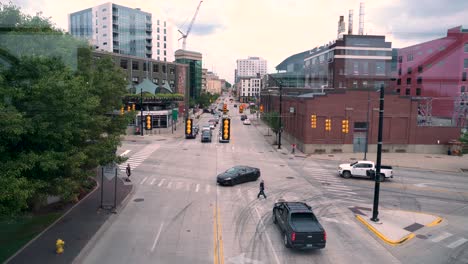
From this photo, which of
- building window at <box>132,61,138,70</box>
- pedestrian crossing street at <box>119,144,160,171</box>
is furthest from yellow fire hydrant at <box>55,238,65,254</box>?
building window at <box>132,61,138,70</box>

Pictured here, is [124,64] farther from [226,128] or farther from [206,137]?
[226,128]

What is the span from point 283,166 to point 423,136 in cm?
2289

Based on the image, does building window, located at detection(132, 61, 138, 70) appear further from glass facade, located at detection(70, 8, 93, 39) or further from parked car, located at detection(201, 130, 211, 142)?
parked car, located at detection(201, 130, 211, 142)

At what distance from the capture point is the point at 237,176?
91.8ft

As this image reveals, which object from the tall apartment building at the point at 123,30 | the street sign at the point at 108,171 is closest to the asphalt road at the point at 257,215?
the street sign at the point at 108,171

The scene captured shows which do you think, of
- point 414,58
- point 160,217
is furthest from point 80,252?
point 414,58

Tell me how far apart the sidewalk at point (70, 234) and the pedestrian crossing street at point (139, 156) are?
39.5 feet

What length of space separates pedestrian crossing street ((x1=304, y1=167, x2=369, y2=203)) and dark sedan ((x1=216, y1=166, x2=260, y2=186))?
221 inches

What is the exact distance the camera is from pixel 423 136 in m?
46.9

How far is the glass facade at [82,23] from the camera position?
112 m

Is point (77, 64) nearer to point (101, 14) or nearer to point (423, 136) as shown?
point (423, 136)

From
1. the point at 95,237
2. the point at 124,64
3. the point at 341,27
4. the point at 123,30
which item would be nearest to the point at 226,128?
the point at 95,237

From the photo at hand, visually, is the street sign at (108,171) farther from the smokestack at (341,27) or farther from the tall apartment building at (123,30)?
the tall apartment building at (123,30)

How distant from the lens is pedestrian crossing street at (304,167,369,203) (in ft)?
82.0
